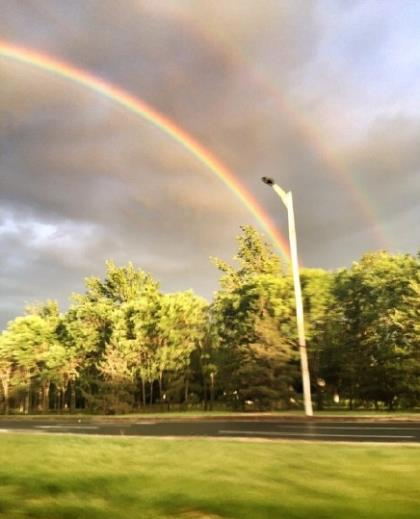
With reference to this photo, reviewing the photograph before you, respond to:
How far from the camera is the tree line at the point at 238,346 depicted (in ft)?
106

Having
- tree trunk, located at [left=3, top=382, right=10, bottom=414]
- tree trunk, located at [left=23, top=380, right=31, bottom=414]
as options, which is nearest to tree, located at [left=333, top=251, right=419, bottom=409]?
tree trunk, located at [left=23, top=380, right=31, bottom=414]

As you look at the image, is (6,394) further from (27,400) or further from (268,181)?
(268,181)

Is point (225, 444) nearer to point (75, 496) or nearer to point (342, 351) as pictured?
point (75, 496)

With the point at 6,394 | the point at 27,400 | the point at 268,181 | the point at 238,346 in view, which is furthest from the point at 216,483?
the point at 27,400

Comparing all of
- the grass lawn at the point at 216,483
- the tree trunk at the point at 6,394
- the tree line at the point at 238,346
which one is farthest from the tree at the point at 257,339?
the tree trunk at the point at 6,394

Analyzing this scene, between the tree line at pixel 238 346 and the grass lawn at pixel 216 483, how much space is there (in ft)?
71.3

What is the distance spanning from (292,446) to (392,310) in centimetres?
2209

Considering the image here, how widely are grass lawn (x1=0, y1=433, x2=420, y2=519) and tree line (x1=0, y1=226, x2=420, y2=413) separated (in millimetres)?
21725

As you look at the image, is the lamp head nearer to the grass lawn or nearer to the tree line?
the tree line

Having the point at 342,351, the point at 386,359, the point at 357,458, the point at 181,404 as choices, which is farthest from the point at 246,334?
the point at 357,458

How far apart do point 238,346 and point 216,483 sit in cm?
3005

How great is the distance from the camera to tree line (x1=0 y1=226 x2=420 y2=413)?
32375 mm

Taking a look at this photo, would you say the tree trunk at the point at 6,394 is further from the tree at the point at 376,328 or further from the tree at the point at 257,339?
the tree at the point at 376,328

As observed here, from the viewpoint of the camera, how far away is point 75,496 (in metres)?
6.70
